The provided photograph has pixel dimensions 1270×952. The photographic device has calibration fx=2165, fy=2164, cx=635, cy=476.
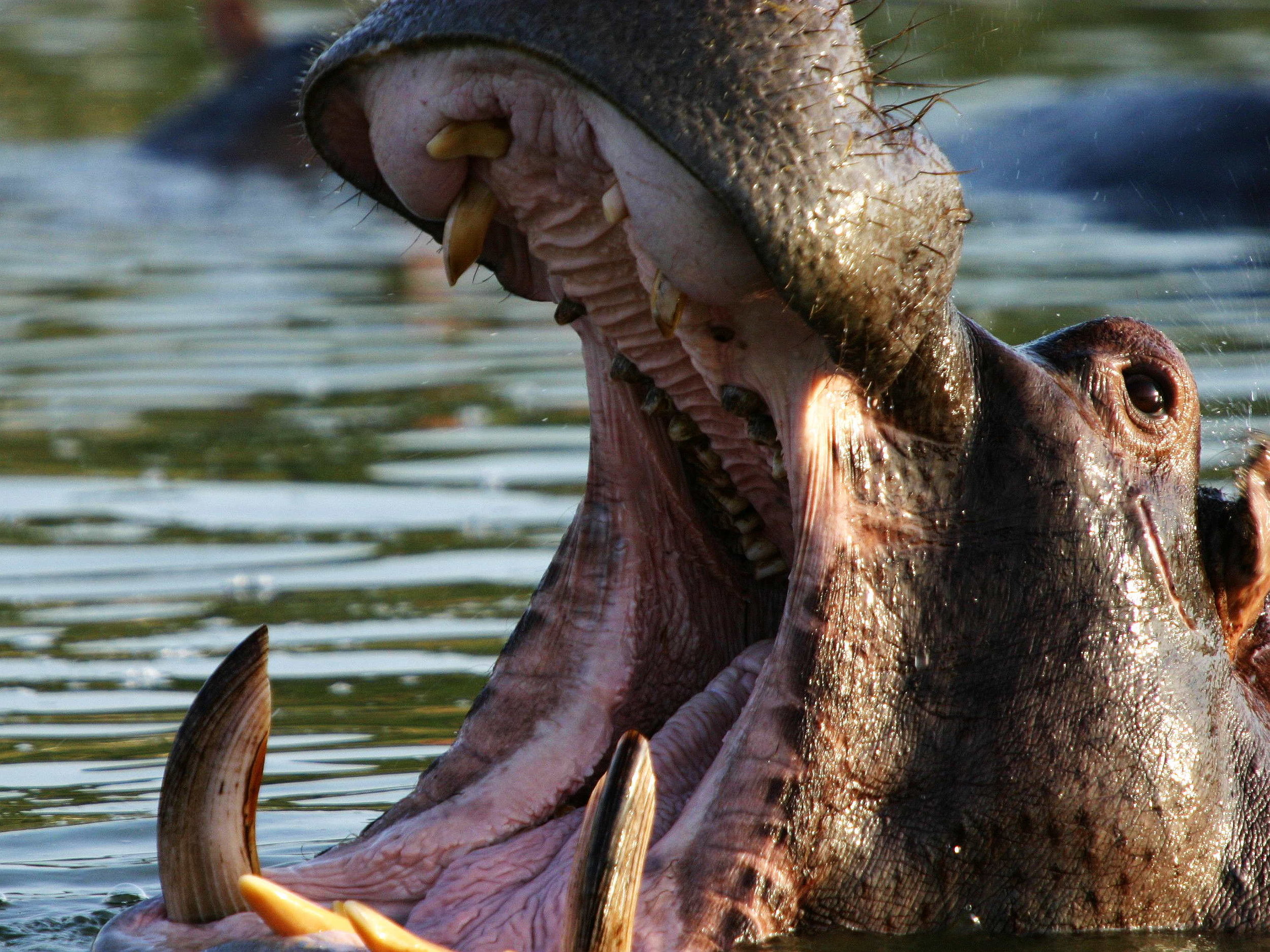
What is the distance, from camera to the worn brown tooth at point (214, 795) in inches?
113

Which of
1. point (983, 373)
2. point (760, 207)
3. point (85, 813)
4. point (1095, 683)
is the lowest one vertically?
point (85, 813)

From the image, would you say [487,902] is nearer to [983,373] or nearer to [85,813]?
[983,373]

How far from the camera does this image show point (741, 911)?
287 cm

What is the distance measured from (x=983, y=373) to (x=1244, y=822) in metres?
0.76

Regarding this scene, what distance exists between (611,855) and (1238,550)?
122 centimetres

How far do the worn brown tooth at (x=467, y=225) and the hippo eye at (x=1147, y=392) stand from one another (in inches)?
39.1

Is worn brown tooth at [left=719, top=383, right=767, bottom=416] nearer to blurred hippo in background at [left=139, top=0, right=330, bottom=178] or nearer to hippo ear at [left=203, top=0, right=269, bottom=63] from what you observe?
blurred hippo in background at [left=139, top=0, right=330, bottom=178]

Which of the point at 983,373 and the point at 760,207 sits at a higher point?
the point at 760,207

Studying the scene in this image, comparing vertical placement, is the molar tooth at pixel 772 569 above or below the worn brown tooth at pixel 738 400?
below

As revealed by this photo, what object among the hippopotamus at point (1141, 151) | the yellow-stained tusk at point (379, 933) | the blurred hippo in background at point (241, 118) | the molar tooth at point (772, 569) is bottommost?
the yellow-stained tusk at point (379, 933)

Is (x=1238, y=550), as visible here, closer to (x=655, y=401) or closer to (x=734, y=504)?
(x=734, y=504)

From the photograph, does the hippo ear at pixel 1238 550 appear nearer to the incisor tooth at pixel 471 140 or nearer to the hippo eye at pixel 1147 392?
the hippo eye at pixel 1147 392

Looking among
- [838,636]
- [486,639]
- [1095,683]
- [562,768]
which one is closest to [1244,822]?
[1095,683]

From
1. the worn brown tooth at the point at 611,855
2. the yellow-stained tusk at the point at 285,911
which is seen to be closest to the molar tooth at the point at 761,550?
the worn brown tooth at the point at 611,855
